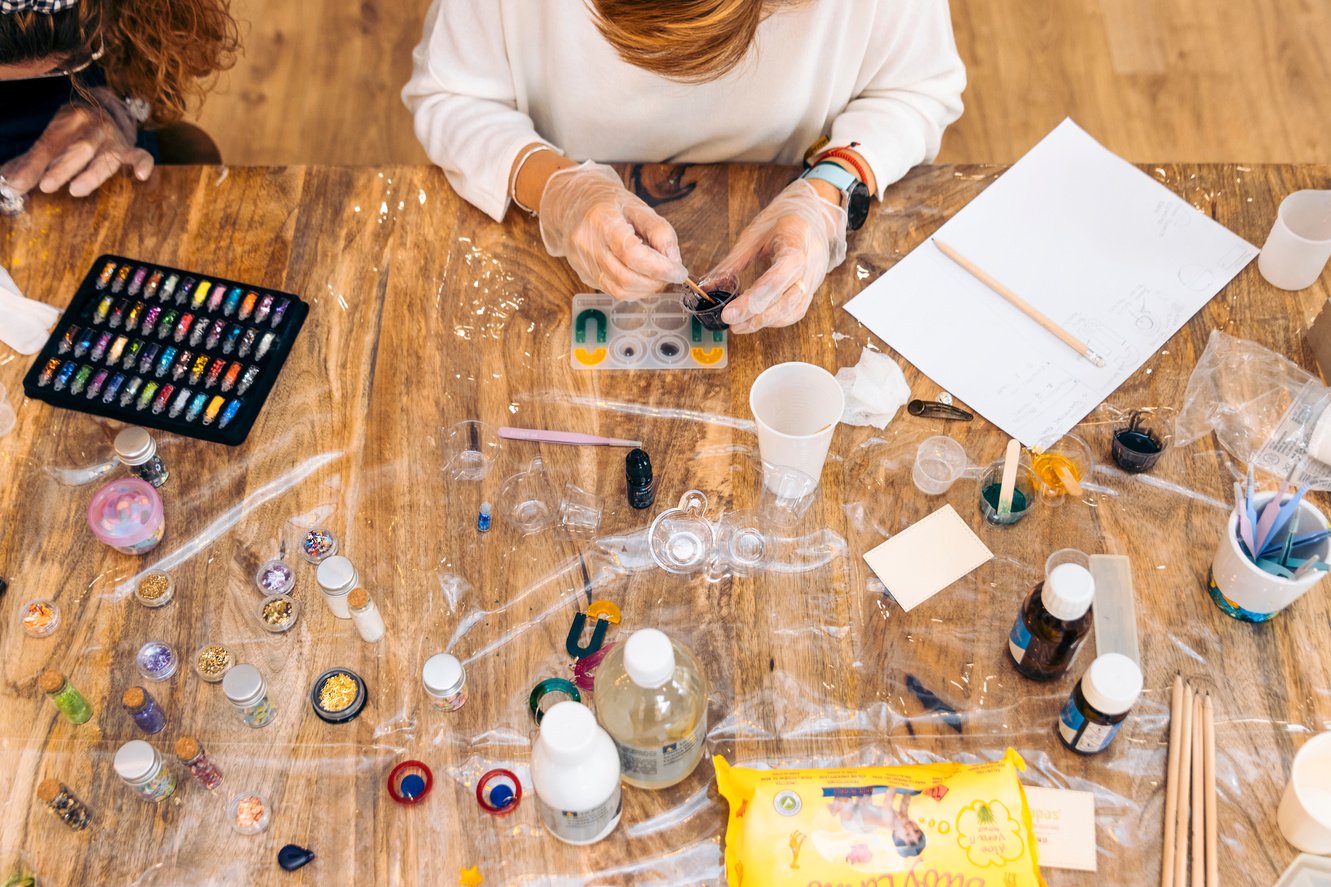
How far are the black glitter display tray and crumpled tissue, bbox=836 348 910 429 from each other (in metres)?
0.64

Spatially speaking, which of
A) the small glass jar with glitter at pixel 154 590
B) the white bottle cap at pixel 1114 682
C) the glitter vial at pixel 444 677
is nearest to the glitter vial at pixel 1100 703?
the white bottle cap at pixel 1114 682

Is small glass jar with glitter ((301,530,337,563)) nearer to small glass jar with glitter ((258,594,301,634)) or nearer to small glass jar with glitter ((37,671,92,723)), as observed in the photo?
small glass jar with glitter ((258,594,301,634))

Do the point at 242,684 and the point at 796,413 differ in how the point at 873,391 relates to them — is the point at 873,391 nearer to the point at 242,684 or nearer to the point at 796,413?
the point at 796,413

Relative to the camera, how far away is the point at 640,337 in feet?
4.12

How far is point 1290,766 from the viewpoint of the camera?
3.21 feet

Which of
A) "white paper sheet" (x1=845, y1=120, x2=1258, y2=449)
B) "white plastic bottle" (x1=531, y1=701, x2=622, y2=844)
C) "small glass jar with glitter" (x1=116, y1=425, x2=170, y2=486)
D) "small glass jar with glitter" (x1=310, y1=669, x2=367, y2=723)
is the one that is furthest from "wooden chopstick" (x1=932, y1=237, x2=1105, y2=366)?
"small glass jar with glitter" (x1=116, y1=425, x2=170, y2=486)

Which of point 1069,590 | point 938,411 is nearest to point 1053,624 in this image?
point 1069,590

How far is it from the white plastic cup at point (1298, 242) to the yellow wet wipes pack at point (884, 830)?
0.68 meters

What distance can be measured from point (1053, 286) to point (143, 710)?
3.47ft

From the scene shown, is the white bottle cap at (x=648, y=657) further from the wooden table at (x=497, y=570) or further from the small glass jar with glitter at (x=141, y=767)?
the small glass jar with glitter at (x=141, y=767)

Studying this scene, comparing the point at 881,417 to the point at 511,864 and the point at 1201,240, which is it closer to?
the point at 1201,240

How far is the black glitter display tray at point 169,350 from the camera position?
1.20 meters

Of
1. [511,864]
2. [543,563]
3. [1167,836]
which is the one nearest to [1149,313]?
[1167,836]

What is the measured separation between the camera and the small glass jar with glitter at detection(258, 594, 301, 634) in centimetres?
108
